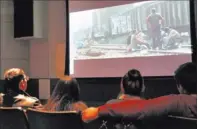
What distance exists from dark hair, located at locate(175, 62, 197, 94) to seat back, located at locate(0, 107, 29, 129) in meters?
1.03

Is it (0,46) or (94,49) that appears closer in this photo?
(94,49)

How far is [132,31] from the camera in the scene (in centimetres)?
520

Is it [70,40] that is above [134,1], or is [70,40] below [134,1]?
below

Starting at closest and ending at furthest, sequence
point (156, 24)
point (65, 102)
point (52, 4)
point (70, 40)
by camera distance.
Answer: point (65, 102) < point (156, 24) < point (70, 40) < point (52, 4)

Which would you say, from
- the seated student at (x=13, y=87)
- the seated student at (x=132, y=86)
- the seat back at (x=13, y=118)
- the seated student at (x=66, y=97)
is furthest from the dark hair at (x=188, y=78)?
the seated student at (x=13, y=87)

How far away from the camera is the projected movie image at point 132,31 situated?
473cm

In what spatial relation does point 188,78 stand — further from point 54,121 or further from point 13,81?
point 13,81

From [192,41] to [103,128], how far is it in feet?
11.0

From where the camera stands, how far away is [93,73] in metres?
5.65

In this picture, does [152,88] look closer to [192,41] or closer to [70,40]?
[192,41]

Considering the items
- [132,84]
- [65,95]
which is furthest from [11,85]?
[132,84]

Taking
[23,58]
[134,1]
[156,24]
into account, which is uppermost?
[134,1]

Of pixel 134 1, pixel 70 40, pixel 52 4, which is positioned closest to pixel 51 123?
pixel 134 1

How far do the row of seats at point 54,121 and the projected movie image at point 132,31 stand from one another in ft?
10.6
